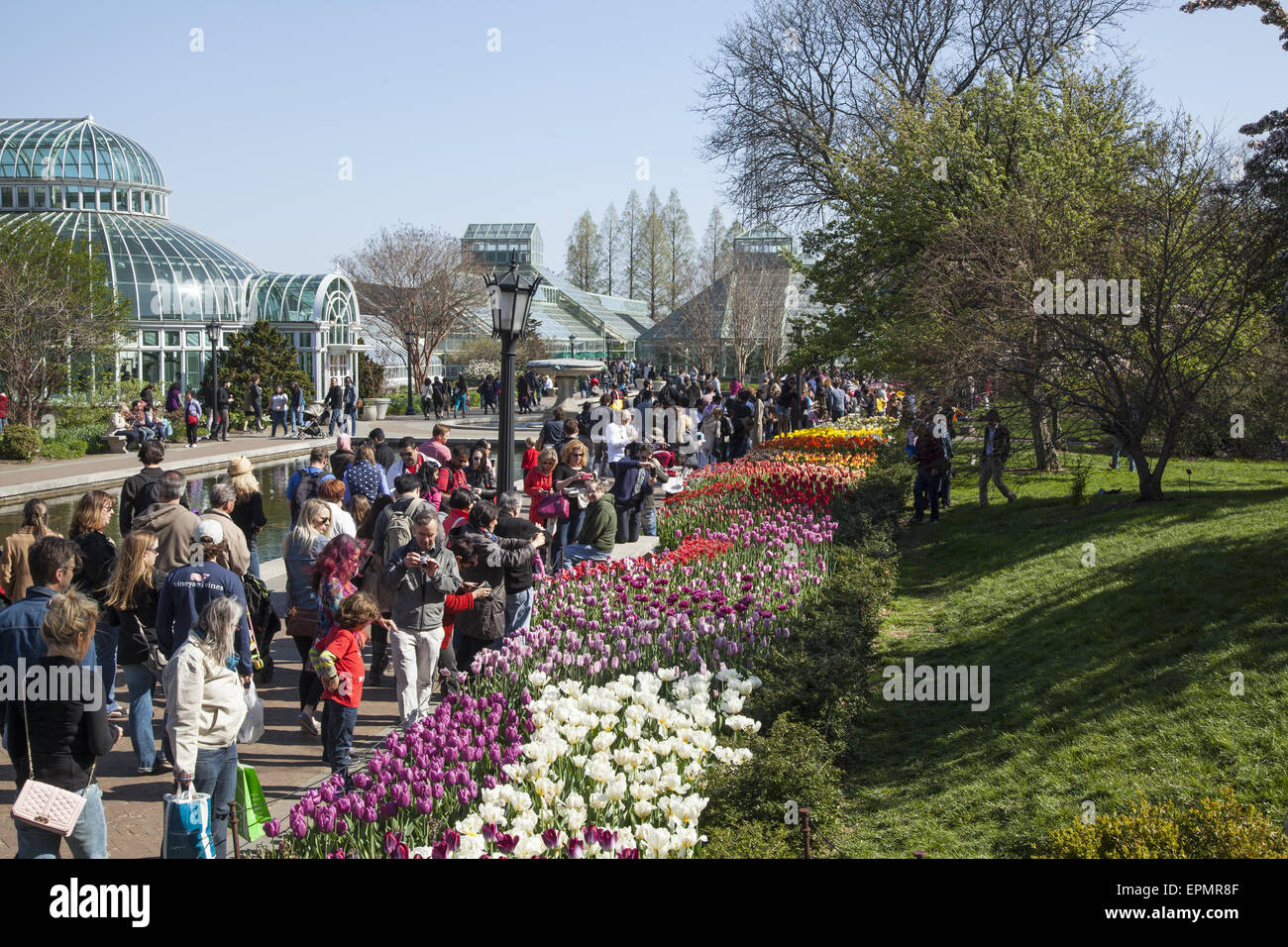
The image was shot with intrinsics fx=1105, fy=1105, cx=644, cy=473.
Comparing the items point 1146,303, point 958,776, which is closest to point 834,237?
point 1146,303

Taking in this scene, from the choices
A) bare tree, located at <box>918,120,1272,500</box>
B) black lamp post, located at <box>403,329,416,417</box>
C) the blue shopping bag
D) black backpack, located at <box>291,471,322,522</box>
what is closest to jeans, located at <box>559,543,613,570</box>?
black backpack, located at <box>291,471,322,522</box>

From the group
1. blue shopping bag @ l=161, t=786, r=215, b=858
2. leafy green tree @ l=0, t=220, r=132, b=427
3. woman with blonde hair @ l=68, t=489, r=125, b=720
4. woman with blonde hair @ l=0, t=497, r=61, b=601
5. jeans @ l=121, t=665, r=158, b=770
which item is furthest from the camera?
leafy green tree @ l=0, t=220, r=132, b=427

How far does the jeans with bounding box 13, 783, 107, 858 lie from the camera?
4715mm

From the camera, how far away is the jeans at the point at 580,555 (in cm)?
1016

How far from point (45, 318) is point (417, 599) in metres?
25.2

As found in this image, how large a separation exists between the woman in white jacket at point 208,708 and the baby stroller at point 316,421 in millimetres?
27938

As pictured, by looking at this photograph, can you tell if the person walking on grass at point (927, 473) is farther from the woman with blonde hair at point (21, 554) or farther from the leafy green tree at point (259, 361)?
the leafy green tree at point (259, 361)

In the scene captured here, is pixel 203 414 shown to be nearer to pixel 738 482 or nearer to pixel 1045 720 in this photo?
pixel 738 482

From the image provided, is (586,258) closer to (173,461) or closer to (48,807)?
(173,461)

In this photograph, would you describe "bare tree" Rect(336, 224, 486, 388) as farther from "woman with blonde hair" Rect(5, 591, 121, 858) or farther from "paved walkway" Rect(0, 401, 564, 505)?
"woman with blonde hair" Rect(5, 591, 121, 858)

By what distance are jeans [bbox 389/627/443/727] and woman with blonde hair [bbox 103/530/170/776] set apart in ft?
4.66

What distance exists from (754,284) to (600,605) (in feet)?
140
